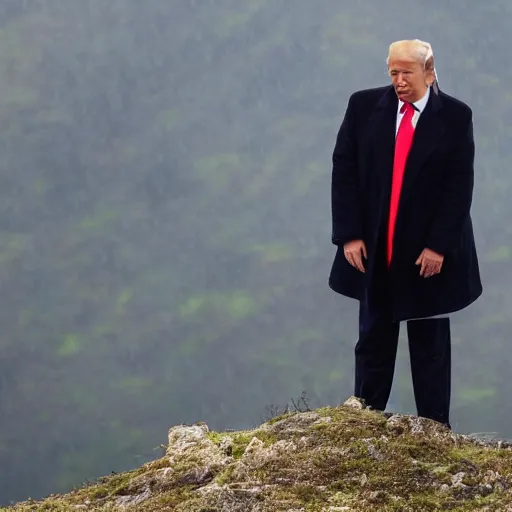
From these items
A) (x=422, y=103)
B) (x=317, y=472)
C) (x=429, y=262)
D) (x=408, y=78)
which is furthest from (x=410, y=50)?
(x=317, y=472)

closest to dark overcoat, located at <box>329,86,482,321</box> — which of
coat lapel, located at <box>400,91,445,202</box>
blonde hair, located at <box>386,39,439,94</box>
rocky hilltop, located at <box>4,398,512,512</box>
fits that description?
coat lapel, located at <box>400,91,445,202</box>

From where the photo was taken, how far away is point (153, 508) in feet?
7.43

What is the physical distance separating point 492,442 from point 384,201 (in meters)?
0.81

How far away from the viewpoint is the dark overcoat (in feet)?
10.1

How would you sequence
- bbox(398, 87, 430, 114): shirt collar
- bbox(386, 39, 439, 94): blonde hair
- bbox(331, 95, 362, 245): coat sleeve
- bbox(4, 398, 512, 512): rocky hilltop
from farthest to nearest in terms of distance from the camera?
bbox(331, 95, 362, 245): coat sleeve < bbox(398, 87, 430, 114): shirt collar < bbox(386, 39, 439, 94): blonde hair < bbox(4, 398, 512, 512): rocky hilltop

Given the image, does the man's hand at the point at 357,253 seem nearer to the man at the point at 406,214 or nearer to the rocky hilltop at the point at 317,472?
the man at the point at 406,214

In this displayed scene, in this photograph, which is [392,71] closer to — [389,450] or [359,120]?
[359,120]

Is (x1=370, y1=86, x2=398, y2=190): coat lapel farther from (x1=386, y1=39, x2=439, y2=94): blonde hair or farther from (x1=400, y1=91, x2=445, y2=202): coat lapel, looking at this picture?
(x1=386, y1=39, x2=439, y2=94): blonde hair

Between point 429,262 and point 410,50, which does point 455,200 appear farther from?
point 410,50

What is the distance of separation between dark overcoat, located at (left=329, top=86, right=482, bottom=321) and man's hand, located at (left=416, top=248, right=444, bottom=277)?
20mm

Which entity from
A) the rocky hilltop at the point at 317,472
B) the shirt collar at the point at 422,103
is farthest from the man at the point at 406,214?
the rocky hilltop at the point at 317,472

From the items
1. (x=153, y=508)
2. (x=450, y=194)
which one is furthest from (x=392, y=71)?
(x=153, y=508)

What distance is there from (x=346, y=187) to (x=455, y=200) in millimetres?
352

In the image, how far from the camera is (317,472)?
7.81 feet
